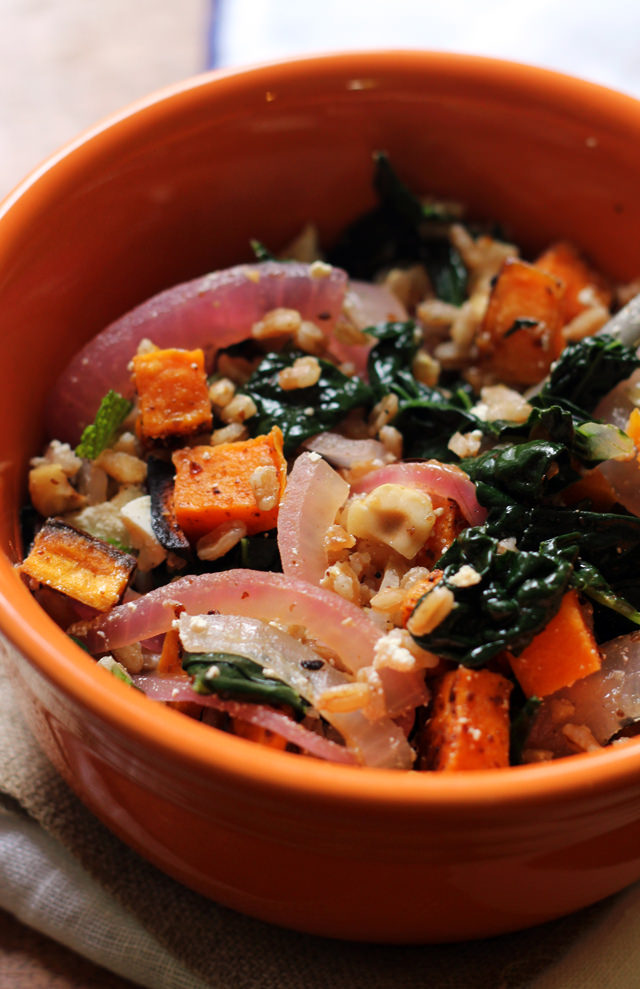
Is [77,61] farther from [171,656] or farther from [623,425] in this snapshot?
[171,656]

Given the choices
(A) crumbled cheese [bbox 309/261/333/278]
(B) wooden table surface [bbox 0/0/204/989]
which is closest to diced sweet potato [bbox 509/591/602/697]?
(A) crumbled cheese [bbox 309/261/333/278]

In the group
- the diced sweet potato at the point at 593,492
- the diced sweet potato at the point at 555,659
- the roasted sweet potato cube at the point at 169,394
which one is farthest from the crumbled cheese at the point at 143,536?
the diced sweet potato at the point at 593,492

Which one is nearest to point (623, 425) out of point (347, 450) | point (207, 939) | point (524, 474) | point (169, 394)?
point (524, 474)

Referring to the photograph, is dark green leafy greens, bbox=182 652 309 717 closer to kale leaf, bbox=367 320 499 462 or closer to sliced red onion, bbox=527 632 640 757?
sliced red onion, bbox=527 632 640 757

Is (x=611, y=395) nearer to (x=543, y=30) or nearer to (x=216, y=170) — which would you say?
(x=216, y=170)

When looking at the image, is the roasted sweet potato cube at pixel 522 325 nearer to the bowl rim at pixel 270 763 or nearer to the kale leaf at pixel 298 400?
the kale leaf at pixel 298 400

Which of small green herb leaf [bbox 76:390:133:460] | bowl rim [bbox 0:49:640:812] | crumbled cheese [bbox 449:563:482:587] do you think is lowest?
bowl rim [bbox 0:49:640:812]
